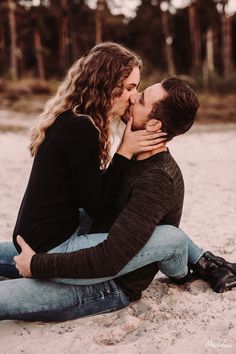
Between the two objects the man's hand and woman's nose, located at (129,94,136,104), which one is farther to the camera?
woman's nose, located at (129,94,136,104)

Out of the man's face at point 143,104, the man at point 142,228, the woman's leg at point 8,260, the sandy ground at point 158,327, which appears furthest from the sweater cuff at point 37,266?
the man's face at point 143,104

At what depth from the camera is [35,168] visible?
267 centimetres

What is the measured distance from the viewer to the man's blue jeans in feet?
8.28

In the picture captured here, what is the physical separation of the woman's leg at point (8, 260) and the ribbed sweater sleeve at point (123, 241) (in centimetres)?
57

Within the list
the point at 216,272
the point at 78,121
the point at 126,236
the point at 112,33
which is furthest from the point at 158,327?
the point at 112,33

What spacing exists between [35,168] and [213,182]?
163 inches

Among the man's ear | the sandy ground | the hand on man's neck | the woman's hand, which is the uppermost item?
the man's ear

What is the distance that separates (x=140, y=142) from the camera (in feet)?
8.55

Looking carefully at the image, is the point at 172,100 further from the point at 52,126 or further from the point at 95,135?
the point at 52,126

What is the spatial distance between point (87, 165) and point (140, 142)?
33 centimetres

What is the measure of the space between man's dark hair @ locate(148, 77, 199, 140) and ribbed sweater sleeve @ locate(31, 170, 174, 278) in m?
0.31

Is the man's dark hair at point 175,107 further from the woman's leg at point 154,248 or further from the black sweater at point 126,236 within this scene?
the woman's leg at point 154,248

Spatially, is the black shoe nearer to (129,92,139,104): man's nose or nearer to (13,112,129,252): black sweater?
(13,112,129,252): black sweater

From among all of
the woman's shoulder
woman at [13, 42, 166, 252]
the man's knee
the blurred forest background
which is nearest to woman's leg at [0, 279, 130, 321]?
woman at [13, 42, 166, 252]
